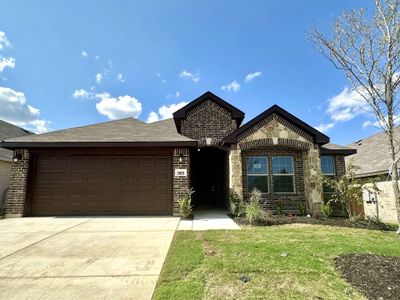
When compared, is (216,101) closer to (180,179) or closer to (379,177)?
(180,179)

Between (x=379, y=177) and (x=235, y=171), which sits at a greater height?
(x=235, y=171)

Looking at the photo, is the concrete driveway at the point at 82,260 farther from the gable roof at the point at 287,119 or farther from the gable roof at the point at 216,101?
the gable roof at the point at 216,101

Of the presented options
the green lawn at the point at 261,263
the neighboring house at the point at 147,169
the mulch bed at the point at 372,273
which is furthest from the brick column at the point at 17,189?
the mulch bed at the point at 372,273

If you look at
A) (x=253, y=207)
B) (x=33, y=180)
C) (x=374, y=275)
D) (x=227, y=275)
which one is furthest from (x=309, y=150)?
(x=33, y=180)

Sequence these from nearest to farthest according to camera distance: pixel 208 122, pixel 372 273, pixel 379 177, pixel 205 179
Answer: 1. pixel 372 273
2. pixel 379 177
3. pixel 208 122
4. pixel 205 179

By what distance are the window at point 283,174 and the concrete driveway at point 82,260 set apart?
5398 millimetres

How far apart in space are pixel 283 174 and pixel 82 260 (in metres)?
8.73

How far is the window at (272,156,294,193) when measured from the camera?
10664mm

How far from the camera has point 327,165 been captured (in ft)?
37.1

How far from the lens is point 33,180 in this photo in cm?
1005

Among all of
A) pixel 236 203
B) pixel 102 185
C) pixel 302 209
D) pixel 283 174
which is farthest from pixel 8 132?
pixel 302 209

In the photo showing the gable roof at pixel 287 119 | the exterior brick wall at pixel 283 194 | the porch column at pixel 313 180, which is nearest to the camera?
the porch column at pixel 313 180

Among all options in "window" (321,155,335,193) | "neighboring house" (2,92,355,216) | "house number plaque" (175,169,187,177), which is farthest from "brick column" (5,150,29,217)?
"window" (321,155,335,193)

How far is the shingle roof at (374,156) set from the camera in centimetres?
1311
